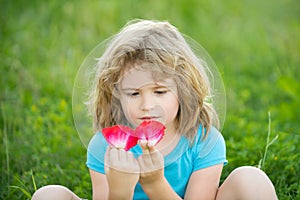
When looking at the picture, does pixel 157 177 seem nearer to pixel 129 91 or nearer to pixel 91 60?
pixel 129 91

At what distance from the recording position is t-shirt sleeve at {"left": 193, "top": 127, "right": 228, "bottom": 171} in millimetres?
2348

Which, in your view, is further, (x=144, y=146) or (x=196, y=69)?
(x=196, y=69)

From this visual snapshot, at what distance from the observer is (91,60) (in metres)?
2.10

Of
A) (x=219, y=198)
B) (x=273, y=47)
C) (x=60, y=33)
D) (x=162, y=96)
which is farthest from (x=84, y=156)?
(x=273, y=47)

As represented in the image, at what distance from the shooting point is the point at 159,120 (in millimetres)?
2010

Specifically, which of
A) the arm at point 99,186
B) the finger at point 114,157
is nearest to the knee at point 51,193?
the arm at point 99,186

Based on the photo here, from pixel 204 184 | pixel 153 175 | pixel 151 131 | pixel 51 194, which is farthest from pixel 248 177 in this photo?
pixel 51 194

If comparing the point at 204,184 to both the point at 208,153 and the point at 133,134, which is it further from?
the point at 133,134

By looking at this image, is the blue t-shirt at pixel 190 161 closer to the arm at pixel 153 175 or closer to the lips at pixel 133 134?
the arm at pixel 153 175

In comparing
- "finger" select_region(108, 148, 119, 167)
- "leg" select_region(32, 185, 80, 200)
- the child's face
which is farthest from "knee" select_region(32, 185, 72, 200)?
the child's face

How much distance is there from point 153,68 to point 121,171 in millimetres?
380

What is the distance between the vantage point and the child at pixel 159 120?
2.00 metres

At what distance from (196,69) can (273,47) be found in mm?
3139

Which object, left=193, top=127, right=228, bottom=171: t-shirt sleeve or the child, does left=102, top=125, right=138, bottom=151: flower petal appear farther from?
left=193, top=127, right=228, bottom=171: t-shirt sleeve
